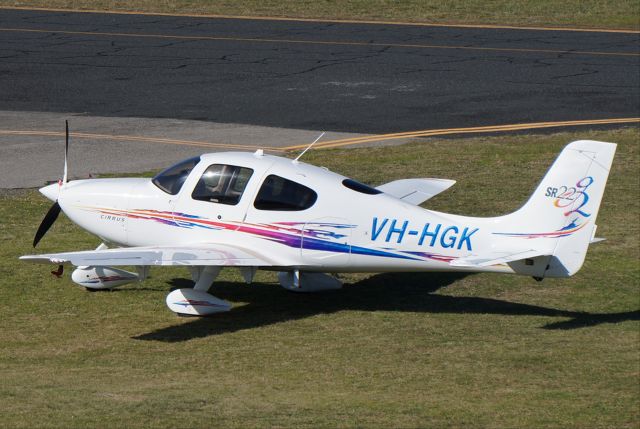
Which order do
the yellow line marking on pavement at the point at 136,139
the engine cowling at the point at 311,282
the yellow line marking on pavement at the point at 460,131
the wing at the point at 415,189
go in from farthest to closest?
the yellow line marking on pavement at the point at 460,131 → the yellow line marking on pavement at the point at 136,139 → the wing at the point at 415,189 → the engine cowling at the point at 311,282

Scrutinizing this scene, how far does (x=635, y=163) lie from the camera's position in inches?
1038

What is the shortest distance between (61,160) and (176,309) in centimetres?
1174

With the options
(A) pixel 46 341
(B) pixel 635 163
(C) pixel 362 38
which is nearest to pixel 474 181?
(B) pixel 635 163

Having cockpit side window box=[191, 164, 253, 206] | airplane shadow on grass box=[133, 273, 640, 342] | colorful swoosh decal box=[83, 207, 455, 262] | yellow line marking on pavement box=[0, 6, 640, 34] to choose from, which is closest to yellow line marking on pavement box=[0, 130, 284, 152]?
airplane shadow on grass box=[133, 273, 640, 342]

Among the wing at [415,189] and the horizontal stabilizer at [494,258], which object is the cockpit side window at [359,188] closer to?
the horizontal stabilizer at [494,258]

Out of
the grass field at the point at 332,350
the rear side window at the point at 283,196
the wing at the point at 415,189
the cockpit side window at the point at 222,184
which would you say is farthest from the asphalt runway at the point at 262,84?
the rear side window at the point at 283,196

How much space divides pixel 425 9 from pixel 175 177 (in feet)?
112

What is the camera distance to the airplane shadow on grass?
16109mm

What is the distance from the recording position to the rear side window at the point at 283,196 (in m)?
16.2

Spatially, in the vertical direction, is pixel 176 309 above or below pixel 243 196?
below

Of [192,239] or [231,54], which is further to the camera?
[231,54]

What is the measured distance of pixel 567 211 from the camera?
15062 mm

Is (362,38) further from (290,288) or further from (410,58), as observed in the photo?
(290,288)

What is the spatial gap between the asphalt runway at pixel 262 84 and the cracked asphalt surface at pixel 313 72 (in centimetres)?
6
